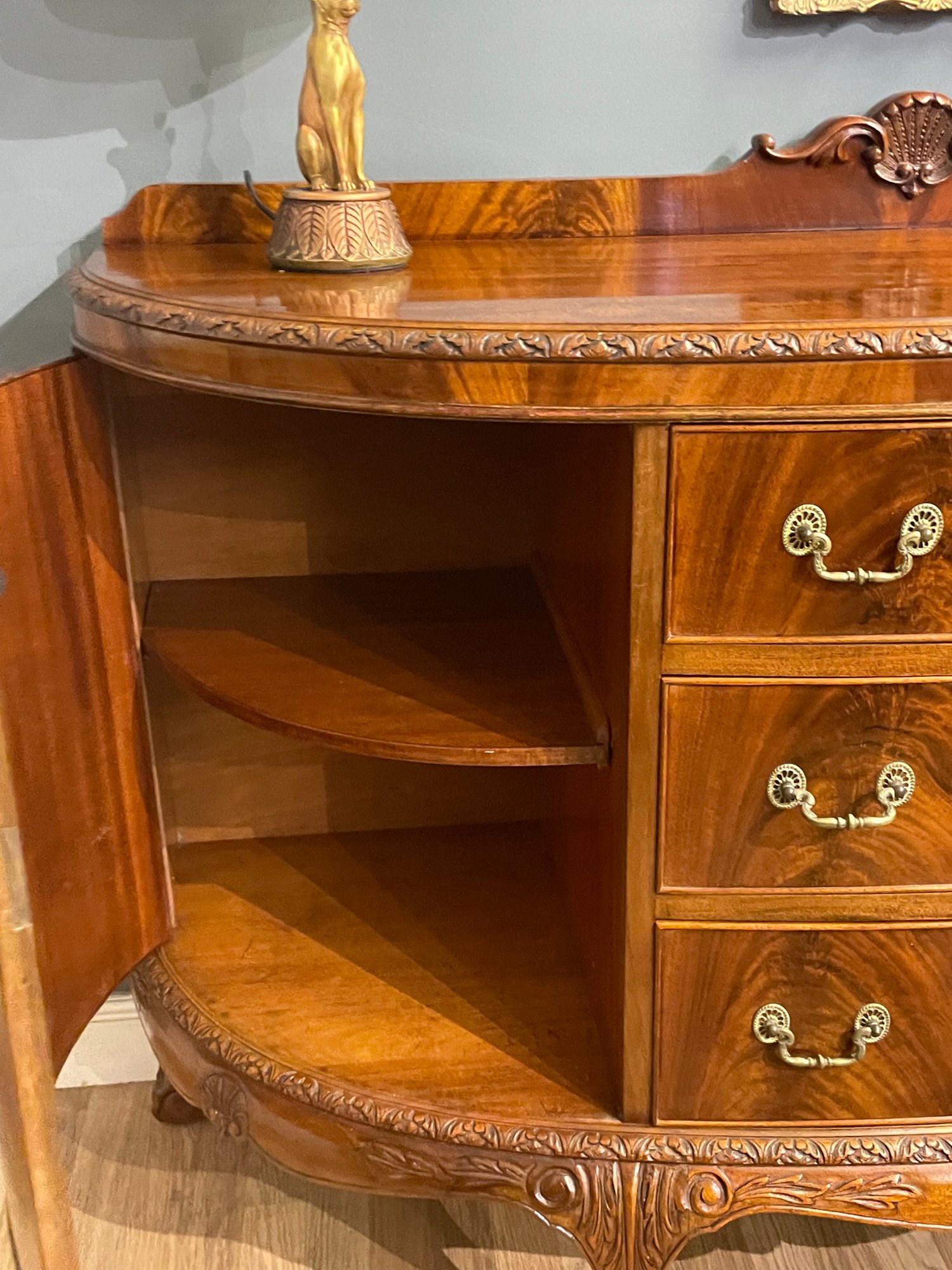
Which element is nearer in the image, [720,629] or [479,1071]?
[720,629]

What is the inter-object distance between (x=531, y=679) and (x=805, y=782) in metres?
0.26

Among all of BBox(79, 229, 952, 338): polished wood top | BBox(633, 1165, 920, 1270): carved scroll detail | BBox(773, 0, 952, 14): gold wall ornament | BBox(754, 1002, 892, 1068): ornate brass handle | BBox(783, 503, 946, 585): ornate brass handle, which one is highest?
BBox(773, 0, 952, 14): gold wall ornament

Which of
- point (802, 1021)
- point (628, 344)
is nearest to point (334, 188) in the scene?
point (628, 344)

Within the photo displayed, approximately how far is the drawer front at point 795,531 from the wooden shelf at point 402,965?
421 mm

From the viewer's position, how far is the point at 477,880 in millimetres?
1251

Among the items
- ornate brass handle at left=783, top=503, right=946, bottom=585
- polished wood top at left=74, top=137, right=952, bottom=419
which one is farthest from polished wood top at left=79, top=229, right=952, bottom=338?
ornate brass handle at left=783, top=503, right=946, bottom=585

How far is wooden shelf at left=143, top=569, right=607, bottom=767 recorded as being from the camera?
91cm

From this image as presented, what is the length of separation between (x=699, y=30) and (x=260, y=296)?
0.56 m

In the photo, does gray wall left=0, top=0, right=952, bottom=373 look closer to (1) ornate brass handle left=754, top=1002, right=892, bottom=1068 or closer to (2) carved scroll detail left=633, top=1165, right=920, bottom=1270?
(1) ornate brass handle left=754, top=1002, right=892, bottom=1068

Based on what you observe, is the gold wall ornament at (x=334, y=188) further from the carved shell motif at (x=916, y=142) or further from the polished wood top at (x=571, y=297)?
the carved shell motif at (x=916, y=142)

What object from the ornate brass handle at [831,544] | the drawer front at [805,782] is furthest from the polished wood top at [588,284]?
the drawer front at [805,782]

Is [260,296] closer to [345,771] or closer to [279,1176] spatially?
[345,771]

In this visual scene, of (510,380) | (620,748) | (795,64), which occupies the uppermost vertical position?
(795,64)

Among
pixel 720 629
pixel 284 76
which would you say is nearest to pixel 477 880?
pixel 720 629
